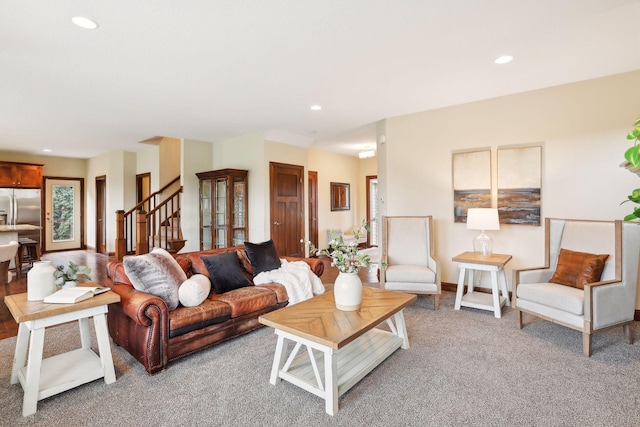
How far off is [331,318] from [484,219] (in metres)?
2.52

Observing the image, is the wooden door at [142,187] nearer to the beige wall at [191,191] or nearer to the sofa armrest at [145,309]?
the beige wall at [191,191]

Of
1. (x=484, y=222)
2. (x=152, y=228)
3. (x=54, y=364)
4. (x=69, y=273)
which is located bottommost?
(x=54, y=364)

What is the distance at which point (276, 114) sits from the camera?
486 cm

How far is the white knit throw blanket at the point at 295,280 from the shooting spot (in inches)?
136

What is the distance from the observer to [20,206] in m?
7.75

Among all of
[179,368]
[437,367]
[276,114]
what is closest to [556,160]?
[437,367]

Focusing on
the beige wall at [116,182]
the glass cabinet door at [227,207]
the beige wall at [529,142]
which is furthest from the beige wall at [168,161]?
the beige wall at [529,142]

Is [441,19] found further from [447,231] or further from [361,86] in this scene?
[447,231]

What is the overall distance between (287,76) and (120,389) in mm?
3086

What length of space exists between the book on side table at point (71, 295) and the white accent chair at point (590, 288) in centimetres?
367

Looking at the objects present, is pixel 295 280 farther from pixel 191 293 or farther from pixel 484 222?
pixel 484 222

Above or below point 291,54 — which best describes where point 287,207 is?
below

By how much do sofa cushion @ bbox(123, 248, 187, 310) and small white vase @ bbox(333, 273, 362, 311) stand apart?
1.35 meters

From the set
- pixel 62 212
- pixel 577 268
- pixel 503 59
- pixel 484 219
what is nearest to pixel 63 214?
pixel 62 212
